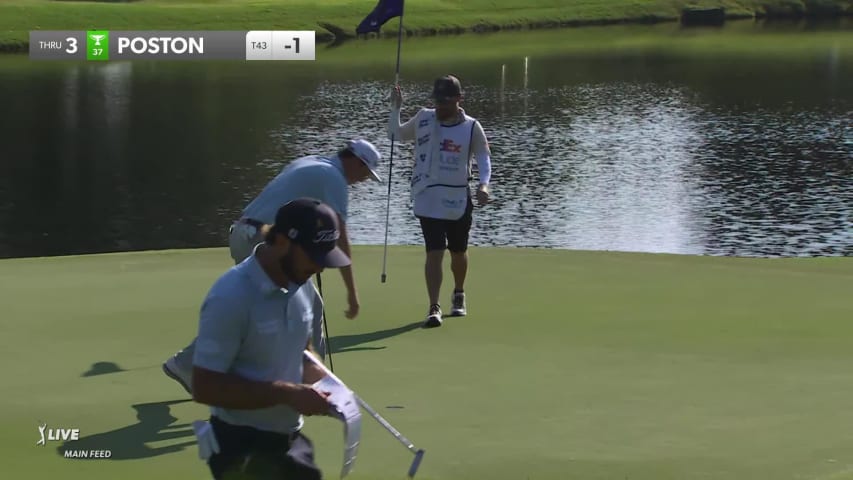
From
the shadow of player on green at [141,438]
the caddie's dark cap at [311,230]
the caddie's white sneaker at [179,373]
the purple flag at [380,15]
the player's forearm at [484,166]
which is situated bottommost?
the shadow of player on green at [141,438]

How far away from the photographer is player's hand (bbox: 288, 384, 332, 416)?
5.50 metres

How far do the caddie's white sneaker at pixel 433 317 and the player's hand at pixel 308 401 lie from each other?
7.03 metres

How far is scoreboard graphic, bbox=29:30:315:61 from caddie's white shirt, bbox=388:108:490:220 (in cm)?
6935

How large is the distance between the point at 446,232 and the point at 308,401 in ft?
25.6

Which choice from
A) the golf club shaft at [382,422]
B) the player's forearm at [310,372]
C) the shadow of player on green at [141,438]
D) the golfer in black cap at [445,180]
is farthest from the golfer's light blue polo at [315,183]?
the golfer in black cap at [445,180]

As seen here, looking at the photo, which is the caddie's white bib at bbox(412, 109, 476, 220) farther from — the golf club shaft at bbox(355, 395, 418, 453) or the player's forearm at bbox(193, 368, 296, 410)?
the player's forearm at bbox(193, 368, 296, 410)

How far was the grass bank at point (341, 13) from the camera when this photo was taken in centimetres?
9012

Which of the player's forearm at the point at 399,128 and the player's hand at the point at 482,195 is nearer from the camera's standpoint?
the player's hand at the point at 482,195

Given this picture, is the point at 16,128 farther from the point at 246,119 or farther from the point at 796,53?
the point at 796,53

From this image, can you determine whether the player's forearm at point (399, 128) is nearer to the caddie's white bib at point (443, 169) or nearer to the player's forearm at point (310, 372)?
the caddie's white bib at point (443, 169)

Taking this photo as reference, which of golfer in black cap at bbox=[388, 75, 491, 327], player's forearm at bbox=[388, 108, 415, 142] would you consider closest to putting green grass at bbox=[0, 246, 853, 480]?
golfer in black cap at bbox=[388, 75, 491, 327]

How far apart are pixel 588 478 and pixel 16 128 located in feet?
150

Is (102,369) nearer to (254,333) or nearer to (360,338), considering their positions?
(360,338)

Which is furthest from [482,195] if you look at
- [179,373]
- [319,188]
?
[179,373]
